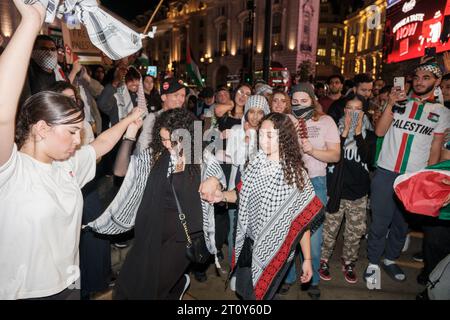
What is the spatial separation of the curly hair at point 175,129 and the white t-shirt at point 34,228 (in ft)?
3.46

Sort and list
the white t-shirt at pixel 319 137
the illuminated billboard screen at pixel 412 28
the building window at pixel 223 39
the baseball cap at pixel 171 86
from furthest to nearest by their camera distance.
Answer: the building window at pixel 223 39 → the illuminated billboard screen at pixel 412 28 → the baseball cap at pixel 171 86 → the white t-shirt at pixel 319 137

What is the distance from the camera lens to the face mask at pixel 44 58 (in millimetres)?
3801

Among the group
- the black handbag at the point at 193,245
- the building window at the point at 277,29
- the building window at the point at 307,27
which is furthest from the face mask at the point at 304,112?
the building window at the point at 277,29

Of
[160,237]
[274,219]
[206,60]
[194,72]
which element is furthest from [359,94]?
[206,60]

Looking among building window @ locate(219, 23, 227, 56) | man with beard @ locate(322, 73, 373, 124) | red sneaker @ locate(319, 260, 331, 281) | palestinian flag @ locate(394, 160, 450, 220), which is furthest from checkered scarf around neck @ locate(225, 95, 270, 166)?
building window @ locate(219, 23, 227, 56)

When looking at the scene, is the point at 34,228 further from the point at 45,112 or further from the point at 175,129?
the point at 175,129

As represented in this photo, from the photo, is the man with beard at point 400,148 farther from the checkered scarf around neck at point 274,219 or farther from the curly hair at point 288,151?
the curly hair at point 288,151

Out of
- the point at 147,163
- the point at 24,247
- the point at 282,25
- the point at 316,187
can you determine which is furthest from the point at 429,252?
the point at 282,25

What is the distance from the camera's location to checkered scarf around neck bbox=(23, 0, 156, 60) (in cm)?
285

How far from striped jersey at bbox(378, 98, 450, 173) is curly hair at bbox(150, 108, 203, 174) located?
8.63 feet

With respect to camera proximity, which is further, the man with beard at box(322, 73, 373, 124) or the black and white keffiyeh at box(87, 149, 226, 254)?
the man with beard at box(322, 73, 373, 124)

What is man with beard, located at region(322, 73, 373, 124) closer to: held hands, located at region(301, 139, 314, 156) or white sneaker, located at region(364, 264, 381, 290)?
held hands, located at region(301, 139, 314, 156)

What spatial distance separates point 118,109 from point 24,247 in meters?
3.72

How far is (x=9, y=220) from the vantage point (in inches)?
68.2
